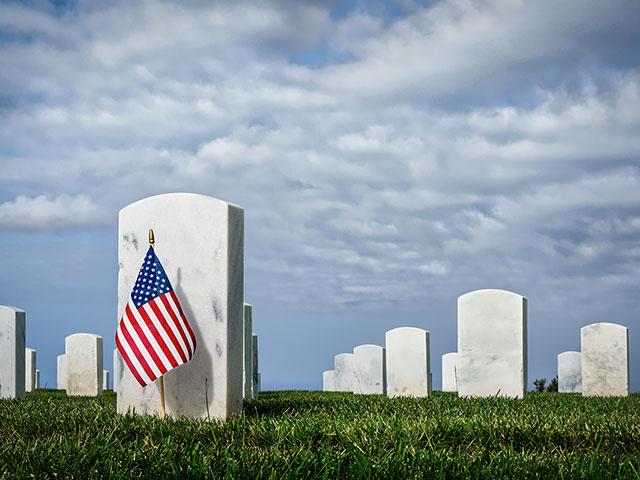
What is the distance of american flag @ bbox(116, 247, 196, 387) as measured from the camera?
312 inches

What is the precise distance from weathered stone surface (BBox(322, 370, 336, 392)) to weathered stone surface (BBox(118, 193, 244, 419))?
51.0 feet

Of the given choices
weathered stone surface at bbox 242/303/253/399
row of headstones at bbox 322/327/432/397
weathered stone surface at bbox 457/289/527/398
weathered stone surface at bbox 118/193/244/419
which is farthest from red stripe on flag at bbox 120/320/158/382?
row of headstones at bbox 322/327/432/397

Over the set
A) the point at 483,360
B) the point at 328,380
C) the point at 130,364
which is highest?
the point at 130,364

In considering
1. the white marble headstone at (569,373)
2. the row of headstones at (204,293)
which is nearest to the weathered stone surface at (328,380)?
the white marble headstone at (569,373)

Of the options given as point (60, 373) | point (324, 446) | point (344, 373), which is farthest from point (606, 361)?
point (60, 373)

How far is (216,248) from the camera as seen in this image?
8.09m

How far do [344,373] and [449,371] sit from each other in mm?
2998

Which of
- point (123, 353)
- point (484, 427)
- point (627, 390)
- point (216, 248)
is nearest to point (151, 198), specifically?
point (216, 248)

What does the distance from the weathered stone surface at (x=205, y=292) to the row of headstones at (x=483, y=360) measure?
583cm

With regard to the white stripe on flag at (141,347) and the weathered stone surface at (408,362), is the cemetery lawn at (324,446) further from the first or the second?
the weathered stone surface at (408,362)

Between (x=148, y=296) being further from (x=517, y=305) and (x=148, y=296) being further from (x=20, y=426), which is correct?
(x=517, y=305)

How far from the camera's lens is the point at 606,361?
54.6 feet

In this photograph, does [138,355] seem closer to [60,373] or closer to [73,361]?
[73,361]

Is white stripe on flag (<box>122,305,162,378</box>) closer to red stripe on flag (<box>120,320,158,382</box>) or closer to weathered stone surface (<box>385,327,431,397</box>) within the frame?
red stripe on flag (<box>120,320,158,382</box>)
